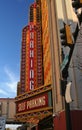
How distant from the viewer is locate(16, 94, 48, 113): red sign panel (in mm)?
16766

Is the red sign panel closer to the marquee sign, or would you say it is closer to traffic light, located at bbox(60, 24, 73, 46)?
the marquee sign

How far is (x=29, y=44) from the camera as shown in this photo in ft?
216

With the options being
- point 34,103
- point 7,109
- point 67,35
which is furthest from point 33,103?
point 7,109

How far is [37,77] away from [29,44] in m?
11.6

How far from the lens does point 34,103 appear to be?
1762 cm

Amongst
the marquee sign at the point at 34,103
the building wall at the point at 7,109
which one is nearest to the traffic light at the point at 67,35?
the marquee sign at the point at 34,103

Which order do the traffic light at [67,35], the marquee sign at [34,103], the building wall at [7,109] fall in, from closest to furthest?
the traffic light at [67,35], the marquee sign at [34,103], the building wall at [7,109]

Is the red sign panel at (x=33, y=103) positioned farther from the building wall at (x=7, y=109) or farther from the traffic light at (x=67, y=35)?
the building wall at (x=7, y=109)

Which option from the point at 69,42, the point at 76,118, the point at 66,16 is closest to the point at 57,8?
the point at 66,16

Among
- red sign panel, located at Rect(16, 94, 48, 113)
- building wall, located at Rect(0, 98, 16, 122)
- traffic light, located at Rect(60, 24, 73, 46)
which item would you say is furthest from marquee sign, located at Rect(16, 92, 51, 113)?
building wall, located at Rect(0, 98, 16, 122)

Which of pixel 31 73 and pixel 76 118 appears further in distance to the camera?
pixel 31 73

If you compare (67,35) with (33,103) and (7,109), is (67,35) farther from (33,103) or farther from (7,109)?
(7,109)

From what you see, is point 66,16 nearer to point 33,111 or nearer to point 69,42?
point 33,111

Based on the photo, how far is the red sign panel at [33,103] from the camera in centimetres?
1677
